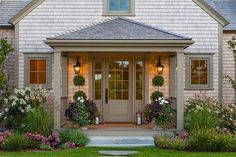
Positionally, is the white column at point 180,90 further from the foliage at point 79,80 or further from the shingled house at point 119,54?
the foliage at point 79,80

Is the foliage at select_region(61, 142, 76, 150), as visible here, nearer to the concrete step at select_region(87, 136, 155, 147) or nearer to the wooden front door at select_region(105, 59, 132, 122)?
the concrete step at select_region(87, 136, 155, 147)

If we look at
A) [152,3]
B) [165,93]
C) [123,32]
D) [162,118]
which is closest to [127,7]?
[152,3]

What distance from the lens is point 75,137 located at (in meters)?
14.4

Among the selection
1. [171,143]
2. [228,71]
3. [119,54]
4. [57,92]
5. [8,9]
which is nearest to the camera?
[171,143]

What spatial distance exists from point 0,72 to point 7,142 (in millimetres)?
3784

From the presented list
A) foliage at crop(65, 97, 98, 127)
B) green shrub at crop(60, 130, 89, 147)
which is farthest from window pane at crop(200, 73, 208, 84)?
green shrub at crop(60, 130, 89, 147)

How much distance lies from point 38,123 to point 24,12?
4763 mm

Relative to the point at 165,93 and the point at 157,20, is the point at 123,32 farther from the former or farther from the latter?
the point at 165,93

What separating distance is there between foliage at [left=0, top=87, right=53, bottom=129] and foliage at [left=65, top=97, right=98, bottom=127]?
1.13 meters

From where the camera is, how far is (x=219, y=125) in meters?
15.5

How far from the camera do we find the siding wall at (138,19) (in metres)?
17.7

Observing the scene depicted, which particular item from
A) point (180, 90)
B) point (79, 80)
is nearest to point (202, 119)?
point (180, 90)

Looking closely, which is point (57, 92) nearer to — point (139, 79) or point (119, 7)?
point (139, 79)

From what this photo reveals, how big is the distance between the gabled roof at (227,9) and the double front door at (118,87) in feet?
12.8
